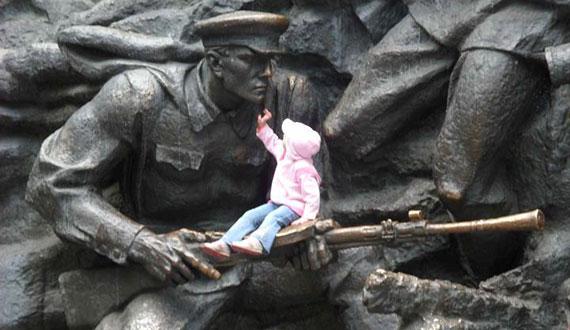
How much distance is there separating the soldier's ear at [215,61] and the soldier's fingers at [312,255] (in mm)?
792

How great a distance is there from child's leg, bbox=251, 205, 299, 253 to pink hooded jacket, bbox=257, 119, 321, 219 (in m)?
0.03

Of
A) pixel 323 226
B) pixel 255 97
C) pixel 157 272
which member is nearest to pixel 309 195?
pixel 323 226

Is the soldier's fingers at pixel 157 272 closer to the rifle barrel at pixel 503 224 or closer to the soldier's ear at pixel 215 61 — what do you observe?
the soldier's ear at pixel 215 61

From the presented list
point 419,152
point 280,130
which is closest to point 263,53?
point 280,130

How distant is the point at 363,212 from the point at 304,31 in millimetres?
853

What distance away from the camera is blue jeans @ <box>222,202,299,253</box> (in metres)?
4.87

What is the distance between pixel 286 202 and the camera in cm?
495

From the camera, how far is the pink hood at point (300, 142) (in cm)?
489

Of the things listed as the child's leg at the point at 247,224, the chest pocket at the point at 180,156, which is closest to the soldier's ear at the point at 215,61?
the chest pocket at the point at 180,156

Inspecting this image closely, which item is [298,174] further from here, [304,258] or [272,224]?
[304,258]

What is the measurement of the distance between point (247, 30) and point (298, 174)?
611 mm

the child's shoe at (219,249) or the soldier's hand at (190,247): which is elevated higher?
the child's shoe at (219,249)

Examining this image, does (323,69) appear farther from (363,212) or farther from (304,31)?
(363,212)

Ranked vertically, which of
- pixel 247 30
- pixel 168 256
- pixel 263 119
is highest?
pixel 247 30
